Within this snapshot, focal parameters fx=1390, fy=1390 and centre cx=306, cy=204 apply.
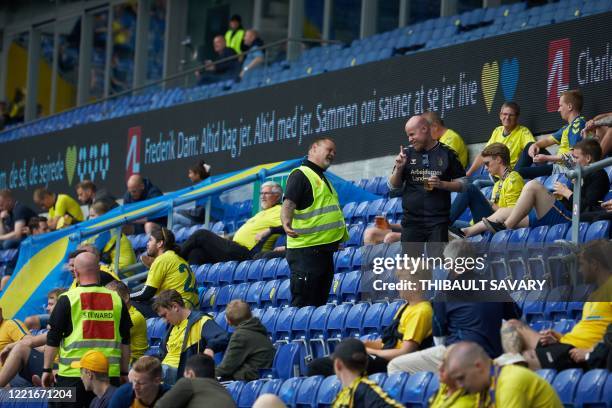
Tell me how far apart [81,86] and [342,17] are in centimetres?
734

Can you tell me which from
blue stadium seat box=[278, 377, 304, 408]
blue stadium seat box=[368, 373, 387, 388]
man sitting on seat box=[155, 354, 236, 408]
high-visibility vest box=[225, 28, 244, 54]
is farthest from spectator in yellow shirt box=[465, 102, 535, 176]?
high-visibility vest box=[225, 28, 244, 54]

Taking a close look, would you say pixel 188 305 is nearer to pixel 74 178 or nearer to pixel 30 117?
pixel 74 178

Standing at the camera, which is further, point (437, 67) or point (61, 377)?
point (437, 67)

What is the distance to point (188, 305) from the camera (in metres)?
12.0

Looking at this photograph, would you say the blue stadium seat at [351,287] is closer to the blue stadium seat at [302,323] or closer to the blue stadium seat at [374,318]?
the blue stadium seat at [302,323]

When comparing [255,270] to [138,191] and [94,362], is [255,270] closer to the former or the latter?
[94,362]

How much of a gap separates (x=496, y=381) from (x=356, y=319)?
135 inches

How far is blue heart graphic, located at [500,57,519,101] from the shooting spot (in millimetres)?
13680

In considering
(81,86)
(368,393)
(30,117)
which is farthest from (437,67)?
(30,117)

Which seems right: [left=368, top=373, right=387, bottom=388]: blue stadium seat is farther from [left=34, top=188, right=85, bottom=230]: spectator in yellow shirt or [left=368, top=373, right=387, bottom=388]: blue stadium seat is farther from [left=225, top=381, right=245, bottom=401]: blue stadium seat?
[left=34, top=188, right=85, bottom=230]: spectator in yellow shirt

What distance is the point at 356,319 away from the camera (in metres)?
10.0

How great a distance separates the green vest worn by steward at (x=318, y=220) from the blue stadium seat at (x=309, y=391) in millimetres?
1906

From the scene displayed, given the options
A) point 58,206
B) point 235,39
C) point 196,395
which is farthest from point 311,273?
point 235,39

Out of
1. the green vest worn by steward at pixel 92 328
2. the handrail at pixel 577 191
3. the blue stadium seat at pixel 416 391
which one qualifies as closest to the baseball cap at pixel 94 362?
the green vest worn by steward at pixel 92 328
